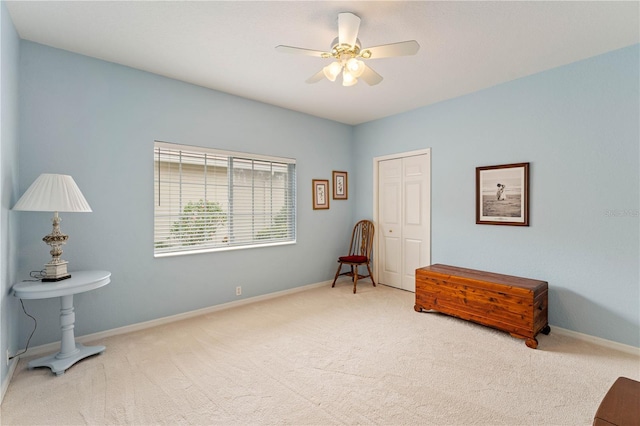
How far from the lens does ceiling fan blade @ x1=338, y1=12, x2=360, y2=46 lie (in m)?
2.11

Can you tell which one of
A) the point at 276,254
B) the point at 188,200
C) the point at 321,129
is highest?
the point at 321,129

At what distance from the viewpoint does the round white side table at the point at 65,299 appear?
221 cm

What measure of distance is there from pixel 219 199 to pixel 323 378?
7.90 feet

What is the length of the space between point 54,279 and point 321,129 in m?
3.69

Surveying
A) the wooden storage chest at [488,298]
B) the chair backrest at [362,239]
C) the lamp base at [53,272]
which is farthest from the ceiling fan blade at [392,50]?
the chair backrest at [362,239]

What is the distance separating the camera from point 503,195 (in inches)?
135

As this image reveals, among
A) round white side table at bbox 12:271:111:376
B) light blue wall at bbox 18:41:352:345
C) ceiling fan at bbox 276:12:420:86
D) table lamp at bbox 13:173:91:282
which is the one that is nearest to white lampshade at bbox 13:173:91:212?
table lamp at bbox 13:173:91:282

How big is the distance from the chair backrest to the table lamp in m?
3.63

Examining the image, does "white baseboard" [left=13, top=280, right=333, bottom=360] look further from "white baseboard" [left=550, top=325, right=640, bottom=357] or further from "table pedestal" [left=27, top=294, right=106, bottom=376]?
"white baseboard" [left=550, top=325, right=640, bottom=357]

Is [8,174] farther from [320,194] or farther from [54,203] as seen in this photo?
[320,194]

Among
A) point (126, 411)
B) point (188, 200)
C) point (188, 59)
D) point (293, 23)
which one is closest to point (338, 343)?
point (126, 411)

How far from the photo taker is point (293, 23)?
2.28 meters

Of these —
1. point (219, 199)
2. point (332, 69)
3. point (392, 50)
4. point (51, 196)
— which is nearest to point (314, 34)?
point (332, 69)

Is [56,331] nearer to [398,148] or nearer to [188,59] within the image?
[188,59]
